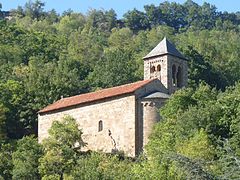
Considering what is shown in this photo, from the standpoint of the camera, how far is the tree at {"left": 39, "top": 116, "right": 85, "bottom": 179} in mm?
46531

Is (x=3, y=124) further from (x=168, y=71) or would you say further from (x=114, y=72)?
(x=114, y=72)

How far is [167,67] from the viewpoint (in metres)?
55.5

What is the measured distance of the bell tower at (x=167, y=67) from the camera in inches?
2180

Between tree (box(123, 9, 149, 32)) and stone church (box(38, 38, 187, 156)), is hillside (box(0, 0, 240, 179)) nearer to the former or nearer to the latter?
tree (box(123, 9, 149, 32))

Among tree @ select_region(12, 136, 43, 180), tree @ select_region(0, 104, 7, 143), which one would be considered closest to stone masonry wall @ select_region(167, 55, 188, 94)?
tree @ select_region(12, 136, 43, 180)

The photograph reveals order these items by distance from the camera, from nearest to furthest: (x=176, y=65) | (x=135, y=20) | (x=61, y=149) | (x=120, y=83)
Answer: (x=61, y=149), (x=176, y=65), (x=120, y=83), (x=135, y=20)

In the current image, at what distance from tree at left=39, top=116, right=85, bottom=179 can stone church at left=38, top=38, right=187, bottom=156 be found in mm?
1629

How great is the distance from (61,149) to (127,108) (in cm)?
554

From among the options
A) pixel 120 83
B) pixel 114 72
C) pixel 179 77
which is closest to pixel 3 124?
pixel 179 77

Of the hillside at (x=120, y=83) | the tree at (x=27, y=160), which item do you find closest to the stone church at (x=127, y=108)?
the hillside at (x=120, y=83)

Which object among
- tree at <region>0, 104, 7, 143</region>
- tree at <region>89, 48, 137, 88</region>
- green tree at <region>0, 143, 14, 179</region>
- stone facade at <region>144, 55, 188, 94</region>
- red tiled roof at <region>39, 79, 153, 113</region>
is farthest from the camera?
tree at <region>89, 48, 137, 88</region>

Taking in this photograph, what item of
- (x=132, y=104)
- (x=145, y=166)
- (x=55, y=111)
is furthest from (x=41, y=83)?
(x=145, y=166)

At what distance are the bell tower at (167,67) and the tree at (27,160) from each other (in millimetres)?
10479

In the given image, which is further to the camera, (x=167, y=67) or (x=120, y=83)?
(x=120, y=83)
